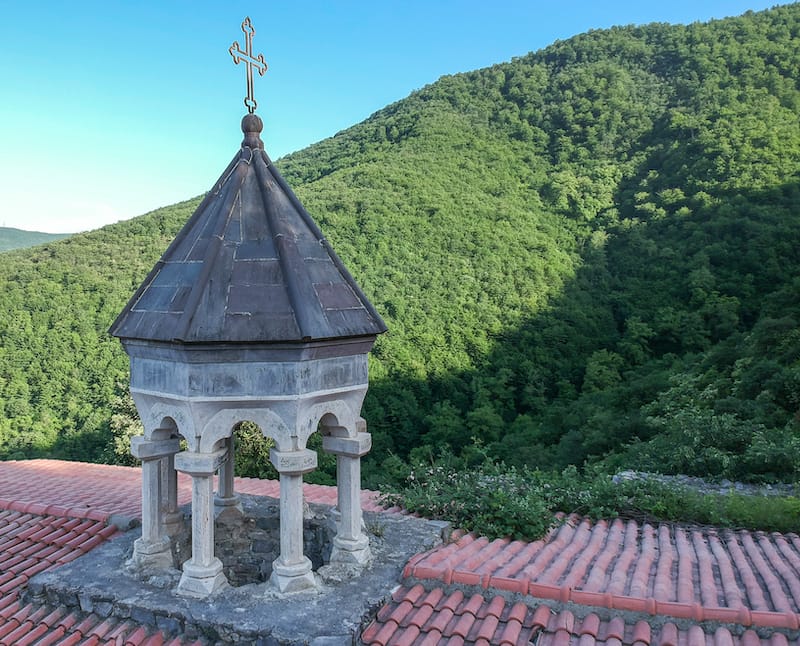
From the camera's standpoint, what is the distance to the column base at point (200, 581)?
13.8 feet

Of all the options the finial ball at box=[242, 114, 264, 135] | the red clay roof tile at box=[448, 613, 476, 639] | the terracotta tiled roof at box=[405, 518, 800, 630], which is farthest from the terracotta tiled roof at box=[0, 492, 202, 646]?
the finial ball at box=[242, 114, 264, 135]

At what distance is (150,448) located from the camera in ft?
15.6

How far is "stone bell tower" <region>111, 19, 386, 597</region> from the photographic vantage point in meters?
4.25

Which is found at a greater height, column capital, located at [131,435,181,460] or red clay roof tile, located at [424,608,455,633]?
column capital, located at [131,435,181,460]

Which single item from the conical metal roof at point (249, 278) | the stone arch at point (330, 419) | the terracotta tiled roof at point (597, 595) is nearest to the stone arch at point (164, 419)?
the conical metal roof at point (249, 278)

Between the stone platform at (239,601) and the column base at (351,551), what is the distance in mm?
88

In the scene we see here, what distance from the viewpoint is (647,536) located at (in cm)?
554

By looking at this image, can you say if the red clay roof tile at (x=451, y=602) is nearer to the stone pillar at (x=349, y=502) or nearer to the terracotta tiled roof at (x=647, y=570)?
the terracotta tiled roof at (x=647, y=570)

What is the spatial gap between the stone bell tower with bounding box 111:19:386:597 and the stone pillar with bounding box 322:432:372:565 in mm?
11

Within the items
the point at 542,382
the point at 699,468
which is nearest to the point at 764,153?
the point at 542,382

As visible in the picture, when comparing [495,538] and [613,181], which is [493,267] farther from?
[495,538]

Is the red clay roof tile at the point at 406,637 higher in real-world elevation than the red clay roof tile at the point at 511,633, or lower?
lower

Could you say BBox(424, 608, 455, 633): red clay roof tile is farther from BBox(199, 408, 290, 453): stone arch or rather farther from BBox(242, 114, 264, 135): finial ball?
BBox(242, 114, 264, 135): finial ball

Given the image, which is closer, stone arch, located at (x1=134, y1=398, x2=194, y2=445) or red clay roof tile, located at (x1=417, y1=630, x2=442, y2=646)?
red clay roof tile, located at (x1=417, y1=630, x2=442, y2=646)
